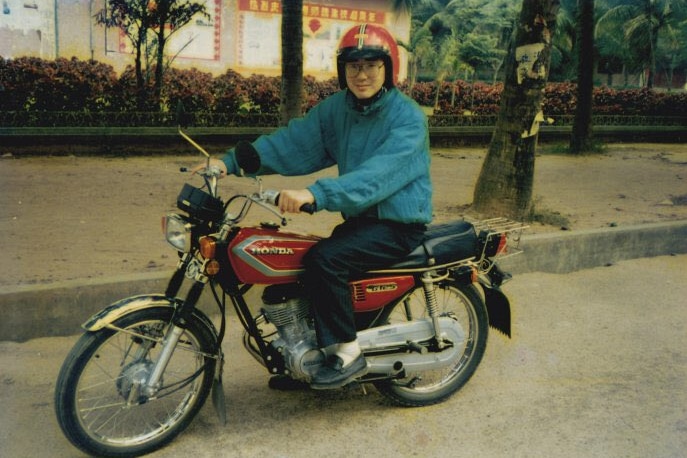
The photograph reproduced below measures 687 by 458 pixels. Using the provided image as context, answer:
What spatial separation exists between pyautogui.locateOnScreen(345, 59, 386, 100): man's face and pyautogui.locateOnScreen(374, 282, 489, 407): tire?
1030 mm

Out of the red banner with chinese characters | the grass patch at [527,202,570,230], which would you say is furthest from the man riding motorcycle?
the red banner with chinese characters

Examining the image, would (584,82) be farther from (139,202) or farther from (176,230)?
(176,230)

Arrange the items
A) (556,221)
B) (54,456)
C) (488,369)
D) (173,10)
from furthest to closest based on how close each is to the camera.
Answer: (173,10) < (556,221) < (488,369) < (54,456)

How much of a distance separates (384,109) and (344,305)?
0.93 metres

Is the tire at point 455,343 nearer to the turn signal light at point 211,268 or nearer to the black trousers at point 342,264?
the black trousers at point 342,264

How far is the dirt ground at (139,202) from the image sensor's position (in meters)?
5.23

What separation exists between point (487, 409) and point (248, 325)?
1.34 metres

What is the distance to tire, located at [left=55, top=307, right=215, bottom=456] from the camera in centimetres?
291

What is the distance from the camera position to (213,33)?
15398 mm

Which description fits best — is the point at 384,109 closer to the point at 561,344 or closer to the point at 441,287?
the point at 441,287

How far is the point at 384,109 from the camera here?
3295 millimetres

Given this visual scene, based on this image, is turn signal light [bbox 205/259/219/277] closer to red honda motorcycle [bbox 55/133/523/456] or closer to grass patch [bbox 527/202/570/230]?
red honda motorcycle [bbox 55/133/523/456]

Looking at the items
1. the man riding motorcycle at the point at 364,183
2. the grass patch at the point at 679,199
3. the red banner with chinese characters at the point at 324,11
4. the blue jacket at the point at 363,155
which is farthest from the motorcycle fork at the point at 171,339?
the red banner with chinese characters at the point at 324,11

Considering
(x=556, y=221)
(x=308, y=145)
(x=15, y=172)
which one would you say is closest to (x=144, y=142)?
(x=15, y=172)
